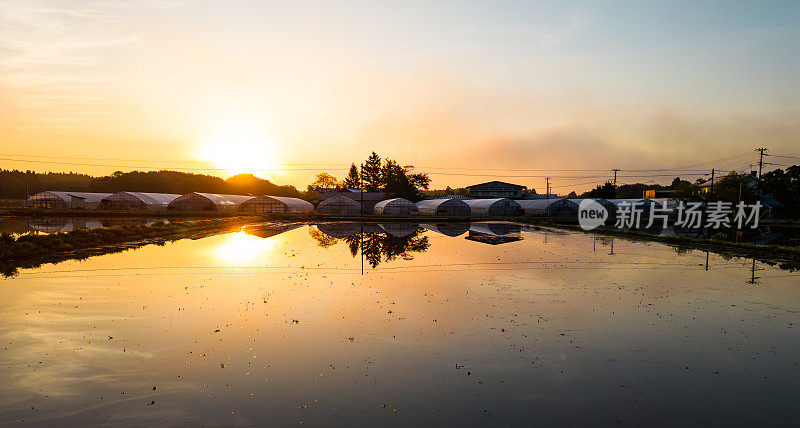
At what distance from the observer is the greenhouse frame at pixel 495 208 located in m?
77.4

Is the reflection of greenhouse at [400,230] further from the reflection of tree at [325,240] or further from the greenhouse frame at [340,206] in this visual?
the greenhouse frame at [340,206]

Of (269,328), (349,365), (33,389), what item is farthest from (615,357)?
(33,389)

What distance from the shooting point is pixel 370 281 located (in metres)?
21.3

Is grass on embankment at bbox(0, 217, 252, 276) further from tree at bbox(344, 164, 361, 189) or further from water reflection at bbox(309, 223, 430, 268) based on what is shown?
tree at bbox(344, 164, 361, 189)

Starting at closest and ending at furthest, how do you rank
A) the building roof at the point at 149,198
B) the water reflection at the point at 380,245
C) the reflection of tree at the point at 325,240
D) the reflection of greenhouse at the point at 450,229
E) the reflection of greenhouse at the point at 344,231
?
the water reflection at the point at 380,245, the reflection of tree at the point at 325,240, the reflection of greenhouse at the point at 344,231, the reflection of greenhouse at the point at 450,229, the building roof at the point at 149,198

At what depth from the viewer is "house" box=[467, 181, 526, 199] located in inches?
4584

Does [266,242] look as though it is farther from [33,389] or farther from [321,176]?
[321,176]

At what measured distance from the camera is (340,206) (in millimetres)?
80438

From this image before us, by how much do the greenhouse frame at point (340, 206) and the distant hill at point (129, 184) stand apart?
303 feet

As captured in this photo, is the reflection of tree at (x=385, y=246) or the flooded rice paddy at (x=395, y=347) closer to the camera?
the flooded rice paddy at (x=395, y=347)

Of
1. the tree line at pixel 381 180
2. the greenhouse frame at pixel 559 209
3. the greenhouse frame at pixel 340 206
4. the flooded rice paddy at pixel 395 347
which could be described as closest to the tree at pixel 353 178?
the tree line at pixel 381 180

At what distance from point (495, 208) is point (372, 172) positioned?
66.4m

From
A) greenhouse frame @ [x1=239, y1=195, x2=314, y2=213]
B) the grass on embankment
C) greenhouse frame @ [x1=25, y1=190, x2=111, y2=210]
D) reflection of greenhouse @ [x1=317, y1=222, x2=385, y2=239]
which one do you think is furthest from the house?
greenhouse frame @ [x1=25, y1=190, x2=111, y2=210]

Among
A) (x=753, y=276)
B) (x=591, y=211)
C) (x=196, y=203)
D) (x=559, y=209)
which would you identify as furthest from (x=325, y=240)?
(x=591, y=211)
